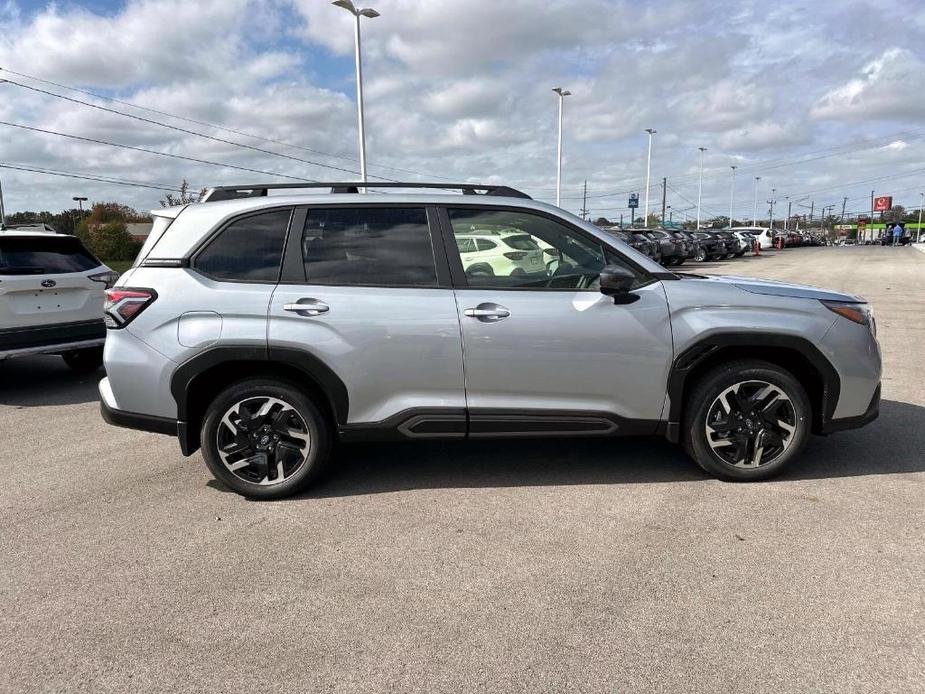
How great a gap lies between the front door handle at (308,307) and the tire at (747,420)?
2291mm

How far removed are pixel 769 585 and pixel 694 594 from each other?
37 centimetres

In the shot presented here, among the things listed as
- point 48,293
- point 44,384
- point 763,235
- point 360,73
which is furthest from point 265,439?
point 763,235

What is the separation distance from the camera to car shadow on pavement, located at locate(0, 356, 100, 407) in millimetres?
6863

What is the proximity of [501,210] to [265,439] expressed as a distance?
2.01 meters

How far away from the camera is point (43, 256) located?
7012mm

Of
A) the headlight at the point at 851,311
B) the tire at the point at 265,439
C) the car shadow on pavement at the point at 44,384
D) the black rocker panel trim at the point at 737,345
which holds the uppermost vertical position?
the headlight at the point at 851,311

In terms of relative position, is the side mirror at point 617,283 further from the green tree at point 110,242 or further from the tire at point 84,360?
the green tree at point 110,242

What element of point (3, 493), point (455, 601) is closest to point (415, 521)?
point (455, 601)

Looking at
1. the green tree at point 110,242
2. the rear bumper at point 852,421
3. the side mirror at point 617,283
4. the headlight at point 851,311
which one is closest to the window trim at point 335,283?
the side mirror at point 617,283

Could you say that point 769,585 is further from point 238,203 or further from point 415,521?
point 238,203

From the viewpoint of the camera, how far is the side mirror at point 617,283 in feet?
12.5

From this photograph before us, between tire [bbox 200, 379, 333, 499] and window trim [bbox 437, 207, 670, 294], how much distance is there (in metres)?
1.19

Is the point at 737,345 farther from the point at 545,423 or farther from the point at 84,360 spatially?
the point at 84,360

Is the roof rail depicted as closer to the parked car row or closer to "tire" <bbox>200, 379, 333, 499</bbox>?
"tire" <bbox>200, 379, 333, 499</bbox>
